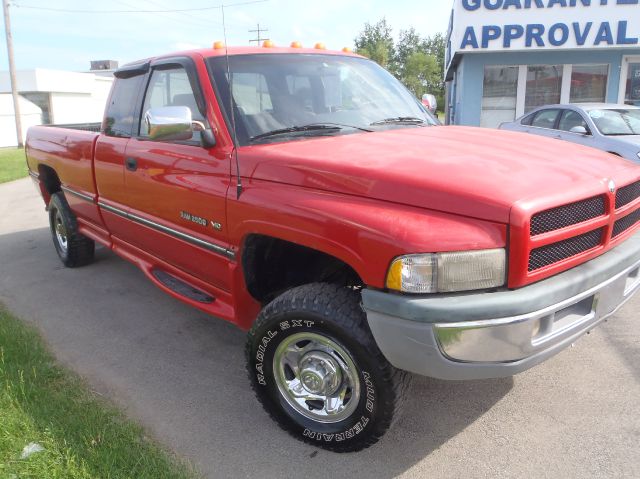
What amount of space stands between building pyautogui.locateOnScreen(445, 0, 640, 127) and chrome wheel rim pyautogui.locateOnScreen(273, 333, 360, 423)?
1383cm

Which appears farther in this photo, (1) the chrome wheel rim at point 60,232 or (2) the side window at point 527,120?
(2) the side window at point 527,120

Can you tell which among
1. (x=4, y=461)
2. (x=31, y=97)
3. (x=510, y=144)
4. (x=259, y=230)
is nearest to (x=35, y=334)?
(x=4, y=461)

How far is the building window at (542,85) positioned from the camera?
15383mm

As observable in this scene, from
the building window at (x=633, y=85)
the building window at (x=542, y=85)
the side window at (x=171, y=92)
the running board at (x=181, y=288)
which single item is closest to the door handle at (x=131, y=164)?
the side window at (x=171, y=92)

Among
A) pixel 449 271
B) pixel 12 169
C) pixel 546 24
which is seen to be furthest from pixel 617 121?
pixel 12 169

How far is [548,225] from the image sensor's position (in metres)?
2.28

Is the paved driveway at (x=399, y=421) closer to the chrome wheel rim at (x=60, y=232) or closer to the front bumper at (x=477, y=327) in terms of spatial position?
the front bumper at (x=477, y=327)

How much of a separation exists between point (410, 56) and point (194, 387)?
5764cm

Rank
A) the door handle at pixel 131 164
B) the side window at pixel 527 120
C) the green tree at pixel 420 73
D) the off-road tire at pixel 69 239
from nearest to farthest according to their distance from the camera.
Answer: the door handle at pixel 131 164, the off-road tire at pixel 69 239, the side window at pixel 527 120, the green tree at pixel 420 73

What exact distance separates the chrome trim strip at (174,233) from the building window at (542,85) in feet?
46.1

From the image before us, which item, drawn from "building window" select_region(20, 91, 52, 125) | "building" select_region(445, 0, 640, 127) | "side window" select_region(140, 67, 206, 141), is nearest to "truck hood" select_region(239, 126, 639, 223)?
"side window" select_region(140, 67, 206, 141)

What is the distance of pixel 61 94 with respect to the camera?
39656mm

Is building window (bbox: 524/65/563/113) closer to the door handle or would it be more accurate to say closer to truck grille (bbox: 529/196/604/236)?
the door handle

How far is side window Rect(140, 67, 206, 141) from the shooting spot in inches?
134
